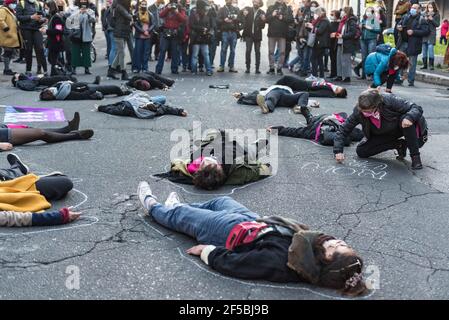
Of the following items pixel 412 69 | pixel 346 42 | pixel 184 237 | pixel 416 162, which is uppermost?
pixel 346 42

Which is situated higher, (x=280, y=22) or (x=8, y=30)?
(x=280, y=22)

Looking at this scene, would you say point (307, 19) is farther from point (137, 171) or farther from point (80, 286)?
point (80, 286)

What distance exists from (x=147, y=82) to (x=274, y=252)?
30.9 feet

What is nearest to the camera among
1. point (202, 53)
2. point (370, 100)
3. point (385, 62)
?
point (370, 100)

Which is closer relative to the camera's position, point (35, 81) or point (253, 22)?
point (35, 81)

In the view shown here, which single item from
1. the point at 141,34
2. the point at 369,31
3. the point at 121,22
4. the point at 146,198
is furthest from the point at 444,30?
the point at 146,198

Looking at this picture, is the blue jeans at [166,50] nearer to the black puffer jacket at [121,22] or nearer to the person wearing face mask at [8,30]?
the black puffer jacket at [121,22]

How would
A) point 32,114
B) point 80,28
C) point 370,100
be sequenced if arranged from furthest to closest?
point 80,28, point 32,114, point 370,100

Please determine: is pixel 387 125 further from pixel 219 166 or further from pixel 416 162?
pixel 219 166

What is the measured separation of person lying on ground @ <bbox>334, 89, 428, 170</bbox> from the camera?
7.00 metres

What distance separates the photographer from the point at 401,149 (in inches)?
297
